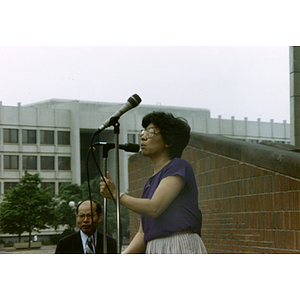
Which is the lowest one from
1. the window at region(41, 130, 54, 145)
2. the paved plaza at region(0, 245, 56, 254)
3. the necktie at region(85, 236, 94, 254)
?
the paved plaza at region(0, 245, 56, 254)

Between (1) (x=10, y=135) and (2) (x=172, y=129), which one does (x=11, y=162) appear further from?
(2) (x=172, y=129)

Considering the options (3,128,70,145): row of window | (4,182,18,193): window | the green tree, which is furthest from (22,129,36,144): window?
(4,182,18,193): window

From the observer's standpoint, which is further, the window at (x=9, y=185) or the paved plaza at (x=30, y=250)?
the window at (x=9, y=185)

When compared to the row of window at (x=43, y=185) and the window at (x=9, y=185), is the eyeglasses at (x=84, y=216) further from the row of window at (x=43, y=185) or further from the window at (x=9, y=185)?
the window at (x=9, y=185)

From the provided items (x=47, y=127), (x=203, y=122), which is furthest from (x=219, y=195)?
(x=47, y=127)

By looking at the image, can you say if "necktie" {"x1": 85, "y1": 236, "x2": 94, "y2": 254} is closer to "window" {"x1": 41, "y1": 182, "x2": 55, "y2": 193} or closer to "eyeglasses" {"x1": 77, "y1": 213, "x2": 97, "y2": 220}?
"eyeglasses" {"x1": 77, "y1": 213, "x2": 97, "y2": 220}

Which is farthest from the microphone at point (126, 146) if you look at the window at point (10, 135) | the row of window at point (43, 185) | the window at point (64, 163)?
the window at point (10, 135)
